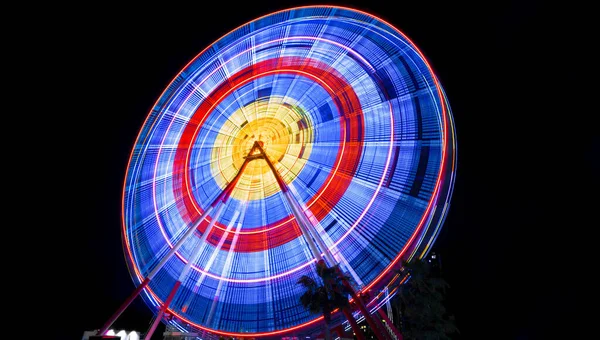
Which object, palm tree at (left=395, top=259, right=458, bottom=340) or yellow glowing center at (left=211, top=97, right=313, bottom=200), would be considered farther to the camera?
yellow glowing center at (left=211, top=97, right=313, bottom=200)

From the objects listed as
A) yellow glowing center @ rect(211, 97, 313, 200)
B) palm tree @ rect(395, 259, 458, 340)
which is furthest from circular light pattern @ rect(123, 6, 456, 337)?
palm tree @ rect(395, 259, 458, 340)

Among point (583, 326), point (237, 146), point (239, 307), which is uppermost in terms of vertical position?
point (237, 146)

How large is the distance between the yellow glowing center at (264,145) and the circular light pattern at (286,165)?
7 cm

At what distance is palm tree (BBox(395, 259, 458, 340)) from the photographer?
11047 mm

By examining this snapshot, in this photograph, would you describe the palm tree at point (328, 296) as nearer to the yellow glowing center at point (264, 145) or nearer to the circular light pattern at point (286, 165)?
the circular light pattern at point (286, 165)

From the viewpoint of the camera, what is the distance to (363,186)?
615 inches

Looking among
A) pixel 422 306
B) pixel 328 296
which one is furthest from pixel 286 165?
pixel 422 306

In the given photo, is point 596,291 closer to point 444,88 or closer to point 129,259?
point 444,88

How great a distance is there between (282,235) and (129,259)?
7.31 m

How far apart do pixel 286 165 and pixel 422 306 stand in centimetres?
1069

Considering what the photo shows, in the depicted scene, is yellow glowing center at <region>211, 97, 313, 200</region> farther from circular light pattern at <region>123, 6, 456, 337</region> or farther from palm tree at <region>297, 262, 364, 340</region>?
palm tree at <region>297, 262, 364, 340</region>

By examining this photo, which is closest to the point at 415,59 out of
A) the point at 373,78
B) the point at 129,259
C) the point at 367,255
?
the point at 373,78

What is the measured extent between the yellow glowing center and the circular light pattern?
7 centimetres

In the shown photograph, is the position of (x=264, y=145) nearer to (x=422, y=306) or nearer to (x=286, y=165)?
(x=286, y=165)
